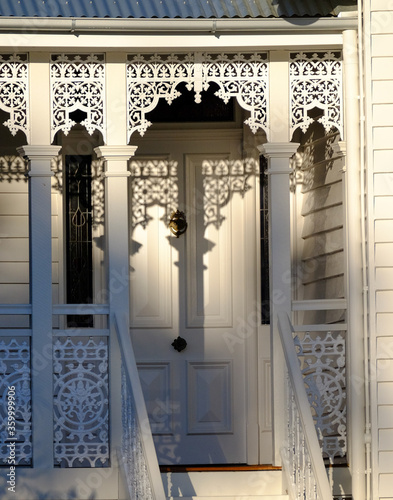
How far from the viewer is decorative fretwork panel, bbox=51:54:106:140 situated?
297 inches

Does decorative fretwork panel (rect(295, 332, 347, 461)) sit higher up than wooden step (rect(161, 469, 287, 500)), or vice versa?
decorative fretwork panel (rect(295, 332, 347, 461))

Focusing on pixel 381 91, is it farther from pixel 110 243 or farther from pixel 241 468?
pixel 241 468

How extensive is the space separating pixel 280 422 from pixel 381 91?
244cm

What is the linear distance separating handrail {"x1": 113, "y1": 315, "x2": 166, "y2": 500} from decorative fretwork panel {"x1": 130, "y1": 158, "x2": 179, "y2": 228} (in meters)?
1.78

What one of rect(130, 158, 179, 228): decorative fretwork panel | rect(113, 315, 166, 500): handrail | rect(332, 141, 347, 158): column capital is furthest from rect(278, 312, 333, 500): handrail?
rect(130, 158, 179, 228): decorative fretwork panel

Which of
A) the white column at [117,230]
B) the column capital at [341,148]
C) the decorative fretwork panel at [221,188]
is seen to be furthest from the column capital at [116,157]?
the decorative fretwork panel at [221,188]

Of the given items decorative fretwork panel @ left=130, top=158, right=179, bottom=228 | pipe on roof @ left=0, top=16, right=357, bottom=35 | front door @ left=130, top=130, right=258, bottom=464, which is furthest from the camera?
decorative fretwork panel @ left=130, top=158, right=179, bottom=228

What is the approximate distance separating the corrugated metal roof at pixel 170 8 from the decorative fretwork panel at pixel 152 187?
1960 millimetres

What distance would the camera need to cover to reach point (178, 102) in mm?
9234

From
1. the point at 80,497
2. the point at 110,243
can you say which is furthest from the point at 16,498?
the point at 110,243

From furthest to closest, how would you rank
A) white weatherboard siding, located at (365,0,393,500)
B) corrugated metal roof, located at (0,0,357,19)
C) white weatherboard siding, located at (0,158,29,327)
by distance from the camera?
white weatherboard siding, located at (0,158,29,327) < white weatherboard siding, located at (365,0,393,500) < corrugated metal roof, located at (0,0,357,19)

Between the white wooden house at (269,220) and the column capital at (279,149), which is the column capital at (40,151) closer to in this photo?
the white wooden house at (269,220)

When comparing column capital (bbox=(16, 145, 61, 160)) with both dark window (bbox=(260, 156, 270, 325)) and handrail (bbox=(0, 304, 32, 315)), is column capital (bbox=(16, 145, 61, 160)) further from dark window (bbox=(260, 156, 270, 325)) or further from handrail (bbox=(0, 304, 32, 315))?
dark window (bbox=(260, 156, 270, 325))

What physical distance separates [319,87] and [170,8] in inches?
47.8
